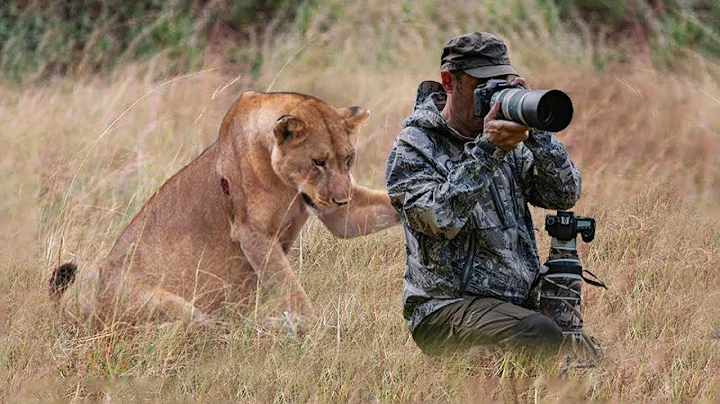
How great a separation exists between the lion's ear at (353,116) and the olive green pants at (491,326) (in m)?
1.59

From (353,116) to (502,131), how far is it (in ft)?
6.44

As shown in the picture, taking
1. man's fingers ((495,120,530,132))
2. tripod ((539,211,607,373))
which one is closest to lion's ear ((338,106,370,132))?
tripod ((539,211,607,373))

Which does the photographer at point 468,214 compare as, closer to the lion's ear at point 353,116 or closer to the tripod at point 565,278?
the tripod at point 565,278

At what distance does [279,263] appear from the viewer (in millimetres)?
5480

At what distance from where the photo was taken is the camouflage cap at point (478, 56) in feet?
13.6

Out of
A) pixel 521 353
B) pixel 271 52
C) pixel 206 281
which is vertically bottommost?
pixel 271 52

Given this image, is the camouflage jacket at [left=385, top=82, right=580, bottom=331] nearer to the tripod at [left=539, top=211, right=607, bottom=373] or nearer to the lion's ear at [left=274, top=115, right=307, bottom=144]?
the tripod at [left=539, top=211, right=607, bottom=373]

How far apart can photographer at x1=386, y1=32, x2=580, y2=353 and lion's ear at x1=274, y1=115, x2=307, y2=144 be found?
1168 millimetres

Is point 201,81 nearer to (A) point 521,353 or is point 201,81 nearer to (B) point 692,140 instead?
(B) point 692,140

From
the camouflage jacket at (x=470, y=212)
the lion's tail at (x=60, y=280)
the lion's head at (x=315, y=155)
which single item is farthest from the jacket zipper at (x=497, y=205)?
the lion's tail at (x=60, y=280)

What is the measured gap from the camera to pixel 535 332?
4.14 metres

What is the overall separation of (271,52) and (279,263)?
708cm

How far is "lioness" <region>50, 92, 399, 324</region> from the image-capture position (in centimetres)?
549

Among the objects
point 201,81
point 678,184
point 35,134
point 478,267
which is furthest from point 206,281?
point 201,81
